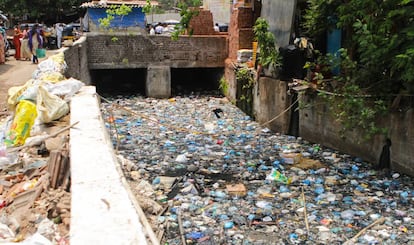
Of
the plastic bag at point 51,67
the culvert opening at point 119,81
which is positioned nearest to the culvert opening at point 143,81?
the culvert opening at point 119,81

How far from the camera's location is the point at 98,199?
7.47 feet

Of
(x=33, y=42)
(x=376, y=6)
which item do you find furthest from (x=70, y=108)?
(x=33, y=42)

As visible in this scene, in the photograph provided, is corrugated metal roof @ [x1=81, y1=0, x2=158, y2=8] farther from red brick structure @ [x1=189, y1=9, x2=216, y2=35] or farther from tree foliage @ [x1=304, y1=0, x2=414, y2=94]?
tree foliage @ [x1=304, y1=0, x2=414, y2=94]

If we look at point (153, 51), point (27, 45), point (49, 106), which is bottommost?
point (49, 106)

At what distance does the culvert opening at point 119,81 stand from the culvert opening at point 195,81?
1.21m

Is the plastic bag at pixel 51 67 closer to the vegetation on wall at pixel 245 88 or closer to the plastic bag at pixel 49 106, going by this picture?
the plastic bag at pixel 49 106

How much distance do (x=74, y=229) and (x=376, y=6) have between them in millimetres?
5147

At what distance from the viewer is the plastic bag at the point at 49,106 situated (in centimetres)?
458

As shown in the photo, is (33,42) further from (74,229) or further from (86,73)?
(74,229)

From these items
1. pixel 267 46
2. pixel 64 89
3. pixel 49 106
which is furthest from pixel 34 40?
pixel 49 106

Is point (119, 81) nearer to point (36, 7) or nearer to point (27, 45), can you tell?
point (27, 45)

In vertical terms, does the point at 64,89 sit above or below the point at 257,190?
above

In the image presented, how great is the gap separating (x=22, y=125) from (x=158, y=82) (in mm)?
8553

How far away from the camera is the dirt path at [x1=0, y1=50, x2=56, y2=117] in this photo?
861cm
